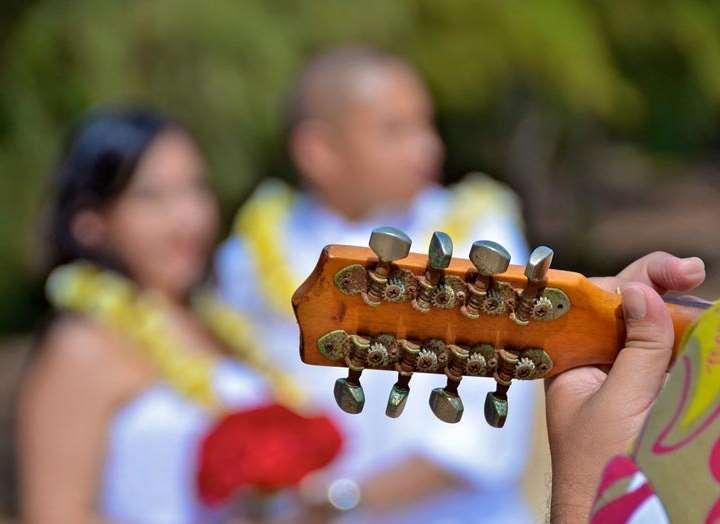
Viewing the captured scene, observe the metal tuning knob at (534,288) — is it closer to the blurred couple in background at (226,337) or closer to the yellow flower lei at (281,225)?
the blurred couple in background at (226,337)

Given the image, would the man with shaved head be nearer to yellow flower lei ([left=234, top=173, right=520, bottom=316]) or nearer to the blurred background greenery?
yellow flower lei ([left=234, top=173, right=520, bottom=316])

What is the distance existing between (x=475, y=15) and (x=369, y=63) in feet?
16.4

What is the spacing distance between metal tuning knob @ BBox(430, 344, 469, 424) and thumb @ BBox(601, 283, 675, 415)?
0.12 meters

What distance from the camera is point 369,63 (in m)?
3.43

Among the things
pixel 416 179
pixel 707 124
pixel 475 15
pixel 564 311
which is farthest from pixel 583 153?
pixel 564 311

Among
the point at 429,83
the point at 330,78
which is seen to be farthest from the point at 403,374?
the point at 429,83

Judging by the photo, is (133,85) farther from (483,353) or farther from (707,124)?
(483,353)

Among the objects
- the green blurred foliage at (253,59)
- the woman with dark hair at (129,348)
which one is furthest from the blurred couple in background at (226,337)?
the green blurred foliage at (253,59)

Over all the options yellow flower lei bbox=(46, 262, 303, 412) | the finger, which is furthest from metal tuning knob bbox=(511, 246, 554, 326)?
yellow flower lei bbox=(46, 262, 303, 412)

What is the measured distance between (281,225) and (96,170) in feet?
1.91

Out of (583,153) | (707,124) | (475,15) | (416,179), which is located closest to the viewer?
(416,179)

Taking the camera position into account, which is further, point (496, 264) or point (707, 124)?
point (707, 124)

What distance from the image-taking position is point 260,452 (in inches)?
116

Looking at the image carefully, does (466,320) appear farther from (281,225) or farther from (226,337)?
(281,225)
